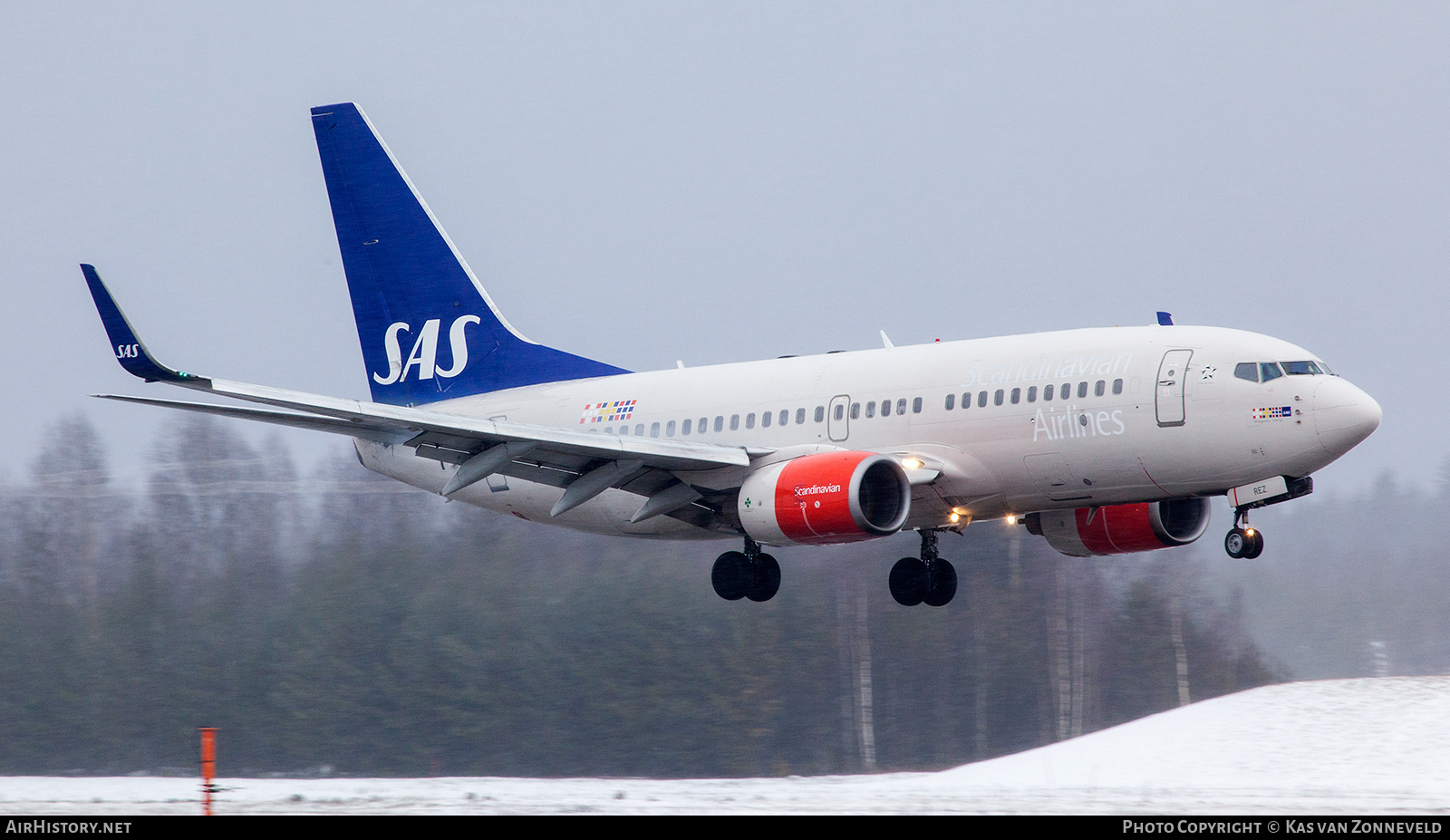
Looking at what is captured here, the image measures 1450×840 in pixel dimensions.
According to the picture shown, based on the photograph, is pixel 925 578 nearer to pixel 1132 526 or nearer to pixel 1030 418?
pixel 1132 526

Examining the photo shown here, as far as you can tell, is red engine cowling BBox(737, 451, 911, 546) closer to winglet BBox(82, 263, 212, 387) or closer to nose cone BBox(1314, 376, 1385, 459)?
nose cone BBox(1314, 376, 1385, 459)

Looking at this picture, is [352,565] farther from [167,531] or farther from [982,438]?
[982,438]

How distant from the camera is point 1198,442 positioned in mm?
24562

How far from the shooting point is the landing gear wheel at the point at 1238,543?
976 inches

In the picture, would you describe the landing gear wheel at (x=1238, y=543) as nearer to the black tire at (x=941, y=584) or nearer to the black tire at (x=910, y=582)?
the black tire at (x=941, y=584)

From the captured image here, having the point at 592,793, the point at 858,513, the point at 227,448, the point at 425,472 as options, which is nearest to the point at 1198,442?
the point at 858,513

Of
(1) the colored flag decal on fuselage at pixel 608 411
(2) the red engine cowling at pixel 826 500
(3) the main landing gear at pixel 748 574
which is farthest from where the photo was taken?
(1) the colored flag decal on fuselage at pixel 608 411

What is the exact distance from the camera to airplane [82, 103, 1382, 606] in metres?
24.4

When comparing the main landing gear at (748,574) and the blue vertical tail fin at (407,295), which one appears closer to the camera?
the main landing gear at (748,574)

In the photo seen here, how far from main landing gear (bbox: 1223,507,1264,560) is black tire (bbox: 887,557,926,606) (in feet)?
22.2

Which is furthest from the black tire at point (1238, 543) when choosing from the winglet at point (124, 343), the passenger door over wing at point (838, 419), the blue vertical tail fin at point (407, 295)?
the winglet at point (124, 343)

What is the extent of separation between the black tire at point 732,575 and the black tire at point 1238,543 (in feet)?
28.1

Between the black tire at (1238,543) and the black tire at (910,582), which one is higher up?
the black tire at (1238,543)

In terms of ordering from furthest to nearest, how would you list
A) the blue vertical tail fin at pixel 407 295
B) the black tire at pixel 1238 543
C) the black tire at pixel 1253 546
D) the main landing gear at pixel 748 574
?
A: the blue vertical tail fin at pixel 407 295
the main landing gear at pixel 748 574
the black tire at pixel 1238 543
the black tire at pixel 1253 546
